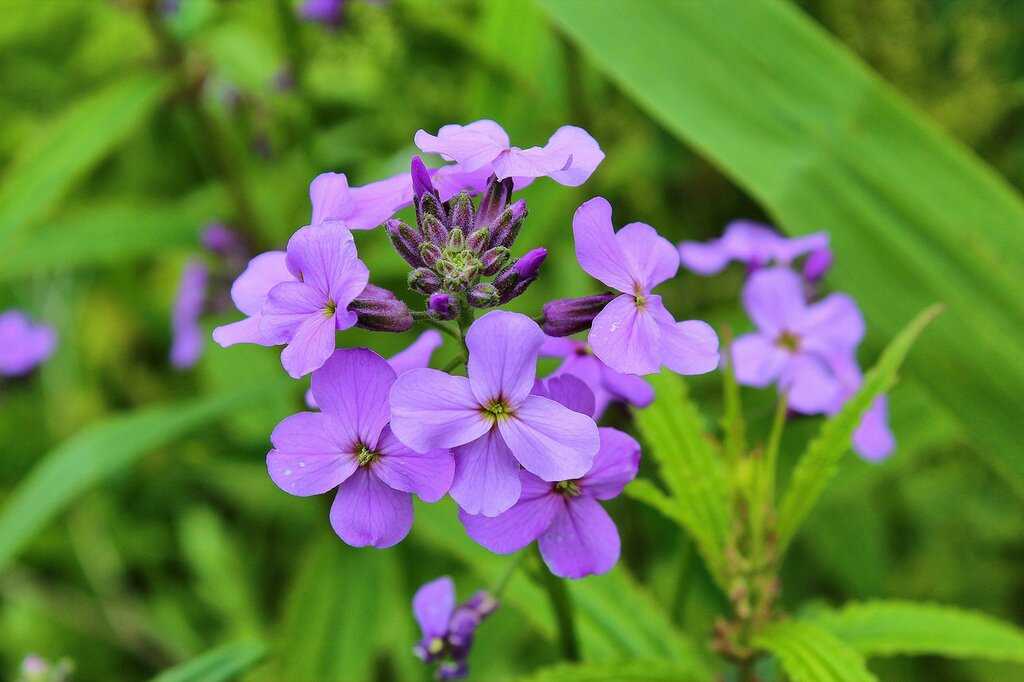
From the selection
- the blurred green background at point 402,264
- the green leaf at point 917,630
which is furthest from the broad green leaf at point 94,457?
the green leaf at point 917,630

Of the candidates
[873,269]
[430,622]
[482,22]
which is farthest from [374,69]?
[430,622]

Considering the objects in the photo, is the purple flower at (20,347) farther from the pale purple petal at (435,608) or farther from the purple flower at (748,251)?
the purple flower at (748,251)

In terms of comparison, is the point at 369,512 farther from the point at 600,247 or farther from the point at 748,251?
the point at 748,251

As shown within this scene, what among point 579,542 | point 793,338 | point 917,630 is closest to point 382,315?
point 579,542

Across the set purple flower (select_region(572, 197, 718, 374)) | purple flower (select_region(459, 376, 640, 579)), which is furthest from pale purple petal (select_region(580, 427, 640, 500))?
purple flower (select_region(572, 197, 718, 374))

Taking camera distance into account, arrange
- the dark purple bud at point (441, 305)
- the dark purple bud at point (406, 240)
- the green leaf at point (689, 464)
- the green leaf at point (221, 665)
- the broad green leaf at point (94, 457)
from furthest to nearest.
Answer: the broad green leaf at point (94, 457), the green leaf at point (221, 665), the green leaf at point (689, 464), the dark purple bud at point (406, 240), the dark purple bud at point (441, 305)

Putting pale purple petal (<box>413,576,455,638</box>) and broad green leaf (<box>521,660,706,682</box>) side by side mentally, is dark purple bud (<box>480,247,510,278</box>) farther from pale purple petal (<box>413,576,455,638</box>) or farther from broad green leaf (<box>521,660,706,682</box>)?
broad green leaf (<box>521,660,706,682</box>)

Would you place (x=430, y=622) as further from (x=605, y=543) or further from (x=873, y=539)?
(x=873, y=539)
